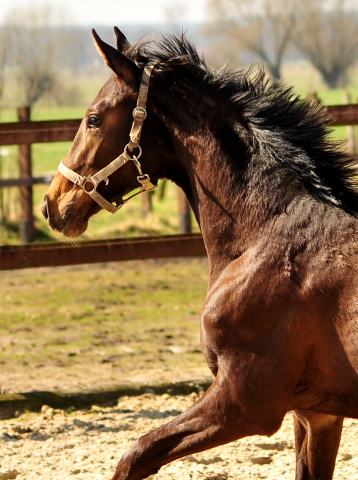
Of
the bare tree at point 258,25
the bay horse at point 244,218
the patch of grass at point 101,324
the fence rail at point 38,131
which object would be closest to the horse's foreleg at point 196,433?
the bay horse at point 244,218

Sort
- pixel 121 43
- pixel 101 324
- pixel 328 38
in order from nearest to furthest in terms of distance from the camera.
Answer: pixel 121 43 < pixel 101 324 < pixel 328 38

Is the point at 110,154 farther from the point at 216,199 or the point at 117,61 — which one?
the point at 216,199

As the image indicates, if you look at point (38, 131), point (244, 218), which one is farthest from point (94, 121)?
point (38, 131)

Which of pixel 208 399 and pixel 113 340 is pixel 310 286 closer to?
pixel 208 399

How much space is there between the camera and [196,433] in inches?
101

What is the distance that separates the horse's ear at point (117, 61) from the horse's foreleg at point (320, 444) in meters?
1.61

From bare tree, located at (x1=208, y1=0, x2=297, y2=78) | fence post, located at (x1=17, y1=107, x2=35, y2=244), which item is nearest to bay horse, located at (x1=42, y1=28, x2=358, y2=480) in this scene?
fence post, located at (x1=17, y1=107, x2=35, y2=244)

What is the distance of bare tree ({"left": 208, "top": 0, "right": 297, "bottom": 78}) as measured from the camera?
47.3m

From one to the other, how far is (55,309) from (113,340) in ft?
4.08

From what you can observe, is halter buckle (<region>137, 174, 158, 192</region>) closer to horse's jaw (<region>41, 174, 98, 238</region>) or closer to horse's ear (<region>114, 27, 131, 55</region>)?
horse's jaw (<region>41, 174, 98, 238</region>)

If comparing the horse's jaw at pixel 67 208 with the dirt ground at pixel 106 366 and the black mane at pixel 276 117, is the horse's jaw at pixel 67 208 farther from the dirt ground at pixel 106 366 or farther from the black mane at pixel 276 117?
the dirt ground at pixel 106 366

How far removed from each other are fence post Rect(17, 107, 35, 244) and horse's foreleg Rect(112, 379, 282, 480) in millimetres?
7062

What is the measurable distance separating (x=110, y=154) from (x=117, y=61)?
1.26 ft

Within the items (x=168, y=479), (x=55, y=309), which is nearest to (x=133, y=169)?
(x=168, y=479)
